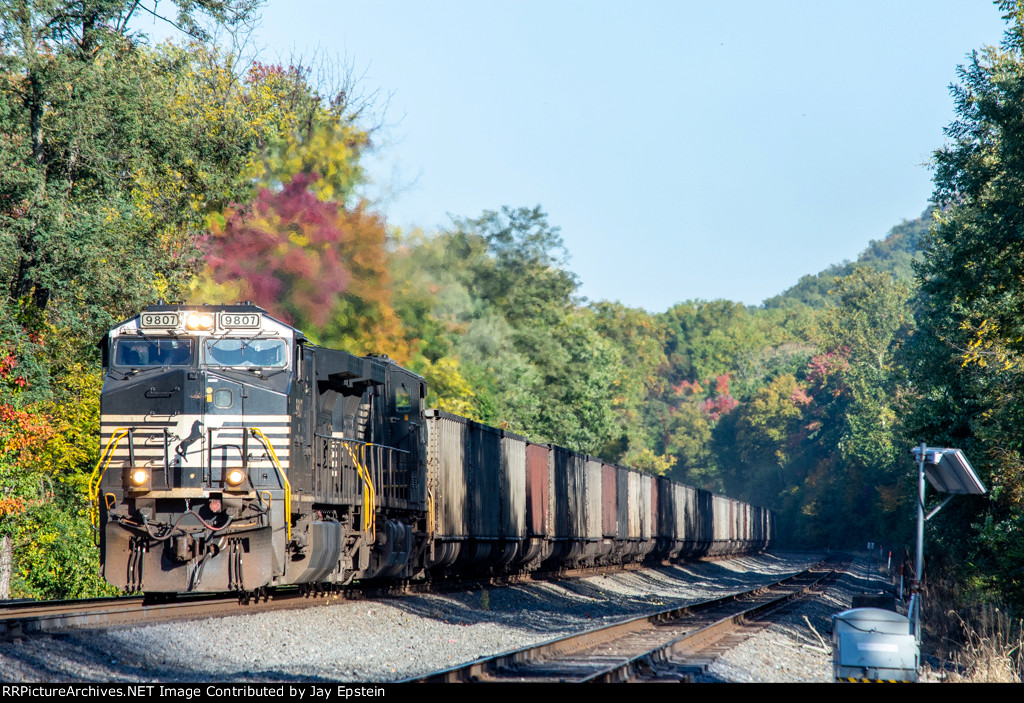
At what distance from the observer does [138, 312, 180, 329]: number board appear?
14.8m

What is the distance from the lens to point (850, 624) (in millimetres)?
9625

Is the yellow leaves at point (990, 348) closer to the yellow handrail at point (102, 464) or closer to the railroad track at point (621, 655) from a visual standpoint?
the railroad track at point (621, 655)

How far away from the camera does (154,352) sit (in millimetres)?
14766

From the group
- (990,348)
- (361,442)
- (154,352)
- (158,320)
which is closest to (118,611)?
(154,352)

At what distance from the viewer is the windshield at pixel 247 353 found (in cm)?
1478

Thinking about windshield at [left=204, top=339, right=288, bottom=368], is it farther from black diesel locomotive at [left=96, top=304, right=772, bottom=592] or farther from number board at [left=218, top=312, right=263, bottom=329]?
number board at [left=218, top=312, right=263, bottom=329]

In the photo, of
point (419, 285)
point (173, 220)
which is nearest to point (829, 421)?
point (419, 285)

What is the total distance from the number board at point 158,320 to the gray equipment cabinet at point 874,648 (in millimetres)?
9948

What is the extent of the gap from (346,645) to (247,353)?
4575 millimetres

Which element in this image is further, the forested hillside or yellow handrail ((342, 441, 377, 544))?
the forested hillside

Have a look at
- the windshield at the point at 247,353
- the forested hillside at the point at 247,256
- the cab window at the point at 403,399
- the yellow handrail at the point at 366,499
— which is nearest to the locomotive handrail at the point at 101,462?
the windshield at the point at 247,353

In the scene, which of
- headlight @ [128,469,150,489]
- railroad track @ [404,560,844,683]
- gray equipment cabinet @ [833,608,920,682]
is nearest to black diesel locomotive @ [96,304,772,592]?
headlight @ [128,469,150,489]

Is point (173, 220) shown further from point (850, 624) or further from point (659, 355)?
point (659, 355)

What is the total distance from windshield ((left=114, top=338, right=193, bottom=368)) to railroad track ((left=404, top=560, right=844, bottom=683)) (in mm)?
6644
